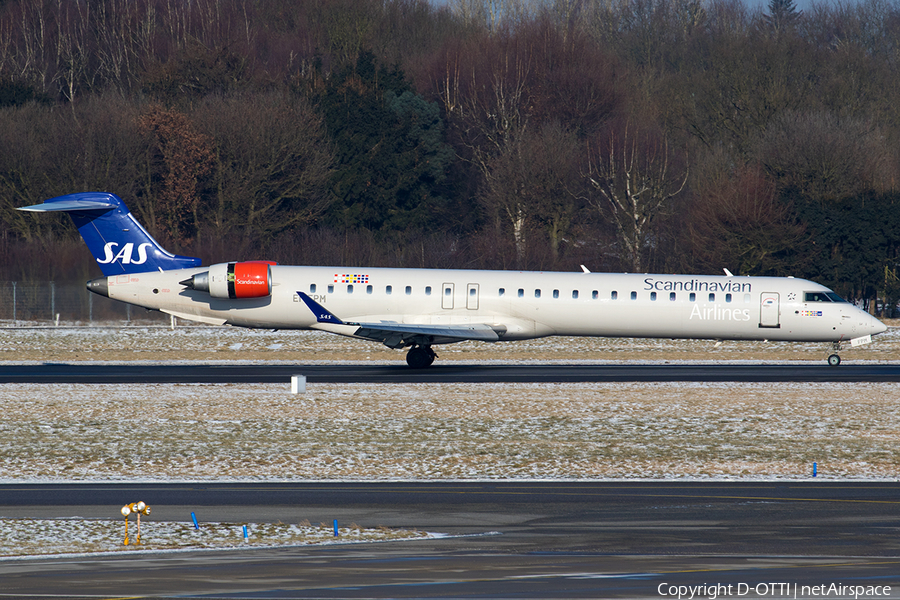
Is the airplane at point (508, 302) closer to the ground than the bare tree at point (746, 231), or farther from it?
closer to the ground

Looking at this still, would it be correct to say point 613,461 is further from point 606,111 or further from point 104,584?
point 606,111

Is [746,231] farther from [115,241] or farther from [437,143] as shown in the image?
[115,241]

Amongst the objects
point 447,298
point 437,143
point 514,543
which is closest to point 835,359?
point 447,298

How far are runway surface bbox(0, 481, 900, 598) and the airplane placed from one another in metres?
15.0

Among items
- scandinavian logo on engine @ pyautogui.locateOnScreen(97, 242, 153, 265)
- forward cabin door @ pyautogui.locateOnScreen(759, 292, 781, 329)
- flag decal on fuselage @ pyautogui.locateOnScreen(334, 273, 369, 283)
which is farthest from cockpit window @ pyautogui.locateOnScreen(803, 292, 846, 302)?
scandinavian logo on engine @ pyautogui.locateOnScreen(97, 242, 153, 265)

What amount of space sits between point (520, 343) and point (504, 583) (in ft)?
101

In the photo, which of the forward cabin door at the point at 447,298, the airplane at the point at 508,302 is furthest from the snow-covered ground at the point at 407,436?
the forward cabin door at the point at 447,298

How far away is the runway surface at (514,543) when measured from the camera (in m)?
9.47

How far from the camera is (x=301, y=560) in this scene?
34.9ft

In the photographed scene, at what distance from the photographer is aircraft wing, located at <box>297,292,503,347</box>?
2917 centimetres

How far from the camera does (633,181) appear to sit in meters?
62.6

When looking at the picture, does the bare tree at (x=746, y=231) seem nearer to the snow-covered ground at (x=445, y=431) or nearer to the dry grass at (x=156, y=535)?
the snow-covered ground at (x=445, y=431)

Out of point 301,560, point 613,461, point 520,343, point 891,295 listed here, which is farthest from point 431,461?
point 891,295

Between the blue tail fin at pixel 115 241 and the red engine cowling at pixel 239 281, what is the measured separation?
2.10 metres
